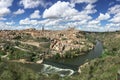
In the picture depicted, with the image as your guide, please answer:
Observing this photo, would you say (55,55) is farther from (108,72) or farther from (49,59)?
(108,72)

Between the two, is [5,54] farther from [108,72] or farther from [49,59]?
[108,72]

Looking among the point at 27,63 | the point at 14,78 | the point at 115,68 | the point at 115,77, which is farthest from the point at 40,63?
the point at 14,78

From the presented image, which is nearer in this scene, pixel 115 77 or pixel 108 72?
pixel 115 77

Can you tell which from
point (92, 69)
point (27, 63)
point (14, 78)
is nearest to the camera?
point (14, 78)

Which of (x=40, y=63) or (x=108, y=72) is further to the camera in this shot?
(x=40, y=63)

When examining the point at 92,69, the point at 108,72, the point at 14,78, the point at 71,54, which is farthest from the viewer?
the point at 71,54

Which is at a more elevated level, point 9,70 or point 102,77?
point 9,70

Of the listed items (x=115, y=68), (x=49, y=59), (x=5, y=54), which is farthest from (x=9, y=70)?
(x=5, y=54)

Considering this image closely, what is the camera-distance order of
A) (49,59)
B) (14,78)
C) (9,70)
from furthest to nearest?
(49,59) < (9,70) < (14,78)

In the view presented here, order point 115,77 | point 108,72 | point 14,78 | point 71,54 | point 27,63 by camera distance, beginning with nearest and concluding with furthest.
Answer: point 14,78
point 115,77
point 108,72
point 27,63
point 71,54
